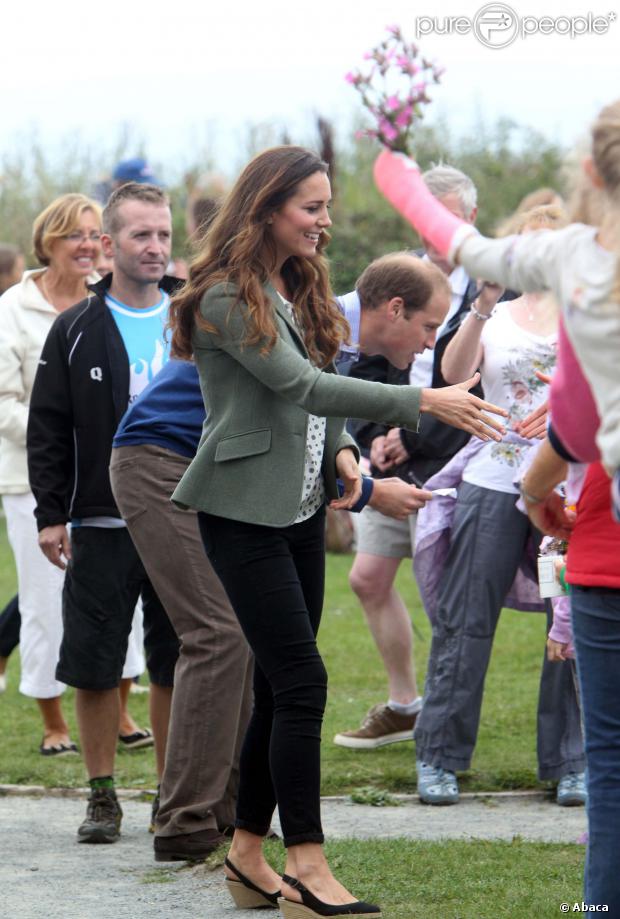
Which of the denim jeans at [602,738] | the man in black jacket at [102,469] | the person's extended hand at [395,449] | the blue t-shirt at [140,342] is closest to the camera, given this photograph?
the denim jeans at [602,738]

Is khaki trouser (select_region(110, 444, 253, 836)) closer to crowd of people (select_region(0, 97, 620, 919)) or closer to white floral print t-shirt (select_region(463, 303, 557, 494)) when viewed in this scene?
crowd of people (select_region(0, 97, 620, 919))

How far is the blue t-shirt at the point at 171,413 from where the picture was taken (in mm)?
5102

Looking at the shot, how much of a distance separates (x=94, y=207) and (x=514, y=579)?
2.73 m

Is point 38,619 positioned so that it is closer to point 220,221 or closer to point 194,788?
point 194,788

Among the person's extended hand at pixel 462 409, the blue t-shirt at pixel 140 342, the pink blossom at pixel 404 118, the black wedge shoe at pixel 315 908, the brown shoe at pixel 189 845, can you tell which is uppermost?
the pink blossom at pixel 404 118

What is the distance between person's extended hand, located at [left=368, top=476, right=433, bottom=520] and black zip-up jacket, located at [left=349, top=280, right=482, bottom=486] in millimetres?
1871

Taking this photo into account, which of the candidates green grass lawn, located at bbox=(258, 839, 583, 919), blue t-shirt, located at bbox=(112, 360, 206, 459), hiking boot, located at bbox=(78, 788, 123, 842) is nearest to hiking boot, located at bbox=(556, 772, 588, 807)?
green grass lawn, located at bbox=(258, 839, 583, 919)

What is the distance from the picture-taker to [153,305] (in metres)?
5.83

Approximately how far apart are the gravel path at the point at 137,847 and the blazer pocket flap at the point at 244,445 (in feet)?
4.58

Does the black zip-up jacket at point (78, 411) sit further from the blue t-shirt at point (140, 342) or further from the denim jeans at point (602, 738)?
the denim jeans at point (602, 738)

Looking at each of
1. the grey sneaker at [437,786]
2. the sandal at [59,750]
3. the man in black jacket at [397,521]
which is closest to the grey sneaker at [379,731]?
the man in black jacket at [397,521]

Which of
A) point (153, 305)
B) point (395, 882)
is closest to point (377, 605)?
point (153, 305)

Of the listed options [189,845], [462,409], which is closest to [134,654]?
[189,845]

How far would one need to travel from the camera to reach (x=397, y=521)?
7.05m
